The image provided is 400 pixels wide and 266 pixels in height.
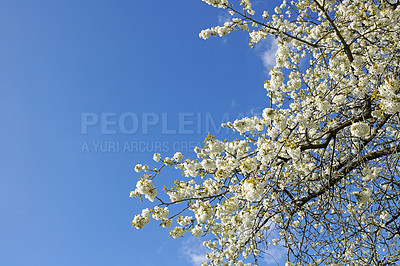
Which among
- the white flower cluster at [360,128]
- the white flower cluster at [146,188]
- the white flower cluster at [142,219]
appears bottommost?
the white flower cluster at [142,219]

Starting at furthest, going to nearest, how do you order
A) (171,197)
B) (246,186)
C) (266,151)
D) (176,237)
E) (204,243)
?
(204,243)
(171,197)
(176,237)
(266,151)
(246,186)

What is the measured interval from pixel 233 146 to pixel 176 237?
1279mm

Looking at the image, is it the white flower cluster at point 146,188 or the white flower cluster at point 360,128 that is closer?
the white flower cluster at point 360,128

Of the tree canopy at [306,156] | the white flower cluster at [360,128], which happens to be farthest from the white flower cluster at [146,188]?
the white flower cluster at [360,128]

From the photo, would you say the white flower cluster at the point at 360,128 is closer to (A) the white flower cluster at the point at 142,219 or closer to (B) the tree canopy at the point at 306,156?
(B) the tree canopy at the point at 306,156

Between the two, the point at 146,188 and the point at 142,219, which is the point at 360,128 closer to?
the point at 146,188

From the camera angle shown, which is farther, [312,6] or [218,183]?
[312,6]

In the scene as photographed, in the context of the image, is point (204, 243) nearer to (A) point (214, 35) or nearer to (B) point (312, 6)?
(A) point (214, 35)

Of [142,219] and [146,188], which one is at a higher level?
[146,188]

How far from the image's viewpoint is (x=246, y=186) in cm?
293

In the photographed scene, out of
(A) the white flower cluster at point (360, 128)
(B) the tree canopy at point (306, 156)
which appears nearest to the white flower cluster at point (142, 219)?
(B) the tree canopy at point (306, 156)

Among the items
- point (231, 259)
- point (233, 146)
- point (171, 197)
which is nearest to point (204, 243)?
point (231, 259)

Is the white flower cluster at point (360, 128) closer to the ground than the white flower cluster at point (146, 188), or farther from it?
closer to the ground

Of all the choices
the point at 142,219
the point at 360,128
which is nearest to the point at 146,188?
the point at 142,219
